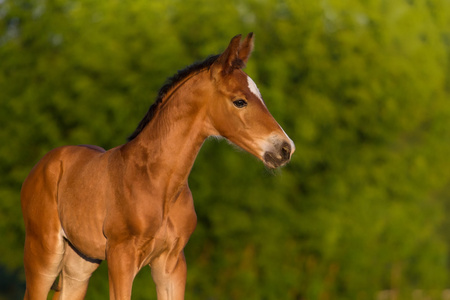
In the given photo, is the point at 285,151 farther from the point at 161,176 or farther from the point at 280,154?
the point at 161,176

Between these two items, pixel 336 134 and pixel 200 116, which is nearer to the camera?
pixel 200 116

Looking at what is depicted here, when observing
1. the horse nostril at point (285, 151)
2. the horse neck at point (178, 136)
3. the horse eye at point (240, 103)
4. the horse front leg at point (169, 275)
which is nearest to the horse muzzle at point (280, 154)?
the horse nostril at point (285, 151)

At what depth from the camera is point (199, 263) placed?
14.5 metres

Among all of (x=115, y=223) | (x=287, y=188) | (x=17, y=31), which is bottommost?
(x=287, y=188)

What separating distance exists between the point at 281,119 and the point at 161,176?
31.3 feet

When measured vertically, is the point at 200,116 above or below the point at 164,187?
above

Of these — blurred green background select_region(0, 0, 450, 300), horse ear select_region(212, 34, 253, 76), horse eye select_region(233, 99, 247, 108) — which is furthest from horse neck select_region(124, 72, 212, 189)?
blurred green background select_region(0, 0, 450, 300)

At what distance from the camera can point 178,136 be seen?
443 cm

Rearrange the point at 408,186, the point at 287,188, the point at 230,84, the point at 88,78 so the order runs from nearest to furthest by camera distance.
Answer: the point at 230,84
the point at 88,78
the point at 287,188
the point at 408,186

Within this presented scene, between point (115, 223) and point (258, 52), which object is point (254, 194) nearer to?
point (258, 52)

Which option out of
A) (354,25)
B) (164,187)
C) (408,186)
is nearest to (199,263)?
(408,186)

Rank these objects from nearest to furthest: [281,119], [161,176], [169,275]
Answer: [161,176] → [169,275] → [281,119]

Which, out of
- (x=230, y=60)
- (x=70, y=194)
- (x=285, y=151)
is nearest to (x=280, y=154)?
(x=285, y=151)

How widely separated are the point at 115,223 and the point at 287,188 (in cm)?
1071
